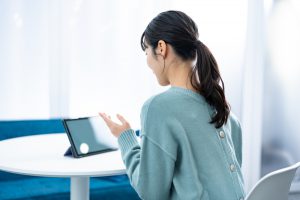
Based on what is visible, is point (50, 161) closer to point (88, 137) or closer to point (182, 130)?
point (88, 137)

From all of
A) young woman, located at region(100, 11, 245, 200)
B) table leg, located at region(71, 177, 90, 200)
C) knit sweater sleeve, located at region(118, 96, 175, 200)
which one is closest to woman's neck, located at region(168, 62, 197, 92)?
young woman, located at region(100, 11, 245, 200)

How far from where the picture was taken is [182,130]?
3.68 ft

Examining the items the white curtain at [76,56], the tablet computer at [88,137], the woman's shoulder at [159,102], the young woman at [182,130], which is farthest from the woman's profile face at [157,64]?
the white curtain at [76,56]

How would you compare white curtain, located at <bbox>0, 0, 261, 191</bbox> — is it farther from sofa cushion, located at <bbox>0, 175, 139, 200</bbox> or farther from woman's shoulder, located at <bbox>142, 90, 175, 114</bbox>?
woman's shoulder, located at <bbox>142, 90, 175, 114</bbox>

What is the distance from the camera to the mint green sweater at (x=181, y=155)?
3.66 feet

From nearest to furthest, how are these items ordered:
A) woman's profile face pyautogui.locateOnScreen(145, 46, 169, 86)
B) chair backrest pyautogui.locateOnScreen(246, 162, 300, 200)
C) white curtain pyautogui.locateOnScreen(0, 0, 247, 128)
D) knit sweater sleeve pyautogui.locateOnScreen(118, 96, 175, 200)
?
chair backrest pyautogui.locateOnScreen(246, 162, 300, 200) → knit sweater sleeve pyautogui.locateOnScreen(118, 96, 175, 200) → woman's profile face pyautogui.locateOnScreen(145, 46, 169, 86) → white curtain pyautogui.locateOnScreen(0, 0, 247, 128)

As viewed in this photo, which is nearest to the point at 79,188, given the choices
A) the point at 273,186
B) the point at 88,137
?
the point at 88,137

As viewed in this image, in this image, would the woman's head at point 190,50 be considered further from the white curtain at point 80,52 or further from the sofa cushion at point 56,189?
the white curtain at point 80,52

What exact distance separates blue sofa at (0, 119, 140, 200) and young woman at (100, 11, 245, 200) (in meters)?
1.12

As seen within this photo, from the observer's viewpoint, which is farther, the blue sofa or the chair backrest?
the blue sofa

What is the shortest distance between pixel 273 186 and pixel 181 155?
263mm

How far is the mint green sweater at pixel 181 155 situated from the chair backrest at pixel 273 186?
0.14 metres

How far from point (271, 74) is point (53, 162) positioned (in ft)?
7.76

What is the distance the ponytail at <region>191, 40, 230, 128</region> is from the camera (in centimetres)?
119
